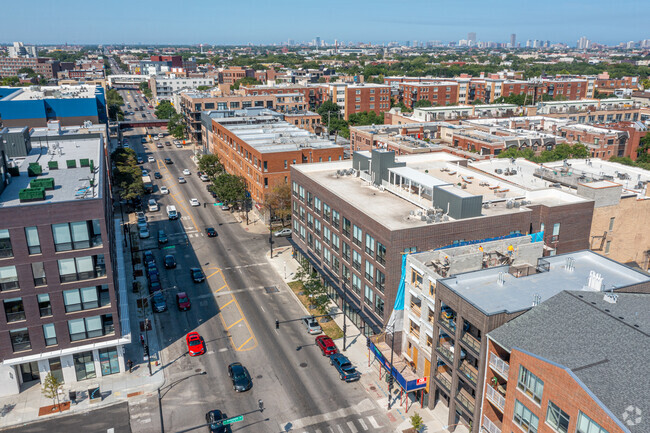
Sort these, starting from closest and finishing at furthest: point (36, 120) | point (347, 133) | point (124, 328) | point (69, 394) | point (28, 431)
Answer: point (28, 431)
point (69, 394)
point (124, 328)
point (36, 120)
point (347, 133)

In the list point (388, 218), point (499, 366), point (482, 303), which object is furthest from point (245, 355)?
point (499, 366)

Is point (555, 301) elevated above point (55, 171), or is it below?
below

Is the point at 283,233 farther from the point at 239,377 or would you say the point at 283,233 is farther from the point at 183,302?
the point at 239,377

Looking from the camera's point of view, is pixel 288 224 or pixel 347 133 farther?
pixel 347 133

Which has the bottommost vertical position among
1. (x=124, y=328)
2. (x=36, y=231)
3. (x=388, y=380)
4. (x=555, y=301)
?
(x=388, y=380)

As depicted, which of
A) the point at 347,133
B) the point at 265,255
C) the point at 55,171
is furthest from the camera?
the point at 347,133

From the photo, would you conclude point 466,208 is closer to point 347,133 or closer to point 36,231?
point 36,231

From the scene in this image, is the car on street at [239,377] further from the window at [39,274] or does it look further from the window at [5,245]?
the window at [5,245]

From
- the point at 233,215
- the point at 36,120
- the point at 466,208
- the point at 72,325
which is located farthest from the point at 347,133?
the point at 72,325

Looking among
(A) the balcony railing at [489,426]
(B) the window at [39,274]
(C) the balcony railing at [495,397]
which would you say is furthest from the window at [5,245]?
(A) the balcony railing at [489,426]

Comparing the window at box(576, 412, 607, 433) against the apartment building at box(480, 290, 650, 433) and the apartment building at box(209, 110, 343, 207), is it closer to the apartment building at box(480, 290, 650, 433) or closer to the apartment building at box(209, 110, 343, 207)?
the apartment building at box(480, 290, 650, 433)
